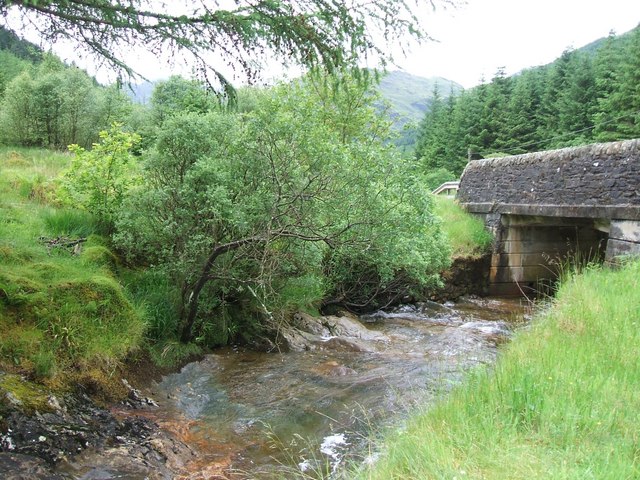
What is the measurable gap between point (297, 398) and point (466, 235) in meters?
9.64

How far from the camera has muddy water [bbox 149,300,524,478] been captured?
406 cm

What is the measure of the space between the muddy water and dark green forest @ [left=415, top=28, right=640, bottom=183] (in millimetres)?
30781

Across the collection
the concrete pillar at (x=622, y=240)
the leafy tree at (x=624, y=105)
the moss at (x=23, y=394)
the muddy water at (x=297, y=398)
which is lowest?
the muddy water at (x=297, y=398)

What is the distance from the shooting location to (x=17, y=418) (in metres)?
3.53

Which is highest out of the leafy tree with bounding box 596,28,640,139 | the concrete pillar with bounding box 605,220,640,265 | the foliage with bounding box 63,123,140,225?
the leafy tree with bounding box 596,28,640,139

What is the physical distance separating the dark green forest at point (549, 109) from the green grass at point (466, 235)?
2214cm

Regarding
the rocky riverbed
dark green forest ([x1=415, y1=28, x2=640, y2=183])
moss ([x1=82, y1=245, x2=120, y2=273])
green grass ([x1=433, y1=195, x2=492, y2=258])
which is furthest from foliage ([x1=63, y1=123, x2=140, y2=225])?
dark green forest ([x1=415, y1=28, x2=640, y2=183])

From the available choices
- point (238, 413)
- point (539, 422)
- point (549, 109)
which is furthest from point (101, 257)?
point (549, 109)

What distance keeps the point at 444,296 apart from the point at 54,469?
10.7 meters

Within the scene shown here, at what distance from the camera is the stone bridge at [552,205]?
30.7ft

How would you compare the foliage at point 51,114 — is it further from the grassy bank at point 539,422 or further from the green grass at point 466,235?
the grassy bank at point 539,422

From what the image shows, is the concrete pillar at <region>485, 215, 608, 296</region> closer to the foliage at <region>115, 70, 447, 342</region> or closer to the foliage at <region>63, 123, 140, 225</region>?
the foliage at <region>115, 70, 447, 342</region>

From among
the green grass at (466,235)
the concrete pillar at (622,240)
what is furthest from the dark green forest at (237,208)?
the green grass at (466,235)

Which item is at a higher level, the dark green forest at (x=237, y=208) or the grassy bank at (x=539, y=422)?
the dark green forest at (x=237, y=208)
